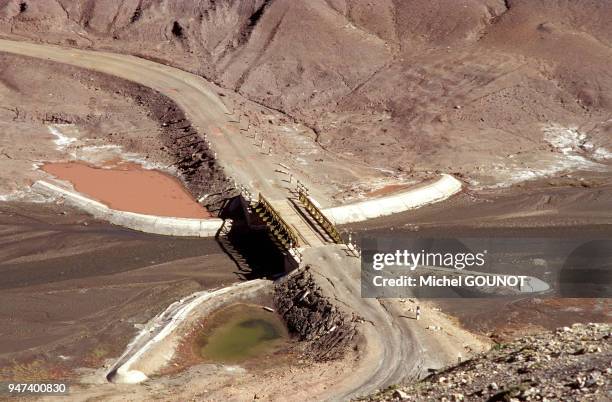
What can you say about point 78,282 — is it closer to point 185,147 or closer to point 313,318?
point 313,318

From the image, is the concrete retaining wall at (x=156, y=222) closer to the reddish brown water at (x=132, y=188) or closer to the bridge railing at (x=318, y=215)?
the reddish brown water at (x=132, y=188)

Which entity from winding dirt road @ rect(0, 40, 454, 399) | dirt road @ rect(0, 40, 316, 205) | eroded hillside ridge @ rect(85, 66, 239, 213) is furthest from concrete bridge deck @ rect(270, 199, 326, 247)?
eroded hillside ridge @ rect(85, 66, 239, 213)

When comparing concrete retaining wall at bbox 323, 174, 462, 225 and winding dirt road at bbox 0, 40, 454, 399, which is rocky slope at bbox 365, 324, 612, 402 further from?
concrete retaining wall at bbox 323, 174, 462, 225

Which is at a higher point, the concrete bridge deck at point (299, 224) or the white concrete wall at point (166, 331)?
the concrete bridge deck at point (299, 224)

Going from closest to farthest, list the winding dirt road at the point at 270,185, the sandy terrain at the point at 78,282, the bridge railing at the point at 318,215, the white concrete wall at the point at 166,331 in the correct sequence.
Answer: the winding dirt road at the point at 270,185
the white concrete wall at the point at 166,331
the sandy terrain at the point at 78,282
the bridge railing at the point at 318,215

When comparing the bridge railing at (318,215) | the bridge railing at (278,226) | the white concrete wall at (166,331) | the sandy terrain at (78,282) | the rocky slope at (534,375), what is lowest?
the sandy terrain at (78,282)

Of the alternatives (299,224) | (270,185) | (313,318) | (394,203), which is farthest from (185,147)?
(313,318)

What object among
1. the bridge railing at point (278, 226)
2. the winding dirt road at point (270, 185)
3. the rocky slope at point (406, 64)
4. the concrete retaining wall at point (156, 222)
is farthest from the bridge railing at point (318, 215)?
the rocky slope at point (406, 64)
